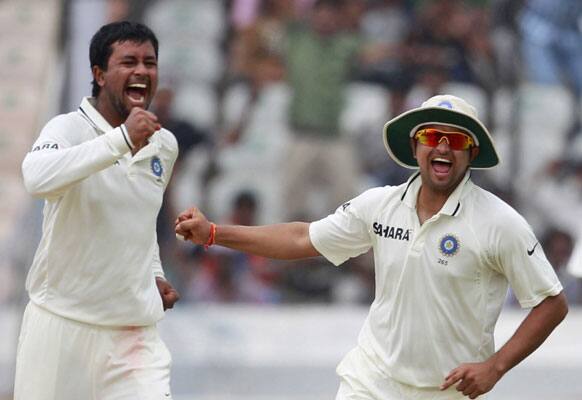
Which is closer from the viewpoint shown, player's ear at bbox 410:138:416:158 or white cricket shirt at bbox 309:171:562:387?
white cricket shirt at bbox 309:171:562:387

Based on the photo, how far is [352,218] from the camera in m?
5.97

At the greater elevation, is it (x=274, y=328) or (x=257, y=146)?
(x=257, y=146)

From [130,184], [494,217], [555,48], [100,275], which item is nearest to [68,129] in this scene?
[130,184]

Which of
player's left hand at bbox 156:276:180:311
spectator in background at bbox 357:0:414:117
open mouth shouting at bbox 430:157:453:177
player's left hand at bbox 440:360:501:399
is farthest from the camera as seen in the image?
spectator in background at bbox 357:0:414:117

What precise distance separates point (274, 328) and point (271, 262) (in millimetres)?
809

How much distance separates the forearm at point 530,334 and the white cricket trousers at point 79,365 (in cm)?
133

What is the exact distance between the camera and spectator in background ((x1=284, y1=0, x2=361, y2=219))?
533 inches

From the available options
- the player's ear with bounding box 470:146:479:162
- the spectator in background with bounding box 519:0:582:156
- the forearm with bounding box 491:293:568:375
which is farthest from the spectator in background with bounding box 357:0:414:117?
the forearm with bounding box 491:293:568:375

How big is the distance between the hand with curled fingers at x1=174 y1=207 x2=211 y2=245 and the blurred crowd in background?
22.9ft

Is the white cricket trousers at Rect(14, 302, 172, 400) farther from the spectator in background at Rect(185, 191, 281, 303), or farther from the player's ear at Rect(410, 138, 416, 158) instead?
the spectator in background at Rect(185, 191, 281, 303)

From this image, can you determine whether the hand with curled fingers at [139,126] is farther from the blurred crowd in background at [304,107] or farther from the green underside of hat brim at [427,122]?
the blurred crowd in background at [304,107]

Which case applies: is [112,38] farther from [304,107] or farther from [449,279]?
[304,107]

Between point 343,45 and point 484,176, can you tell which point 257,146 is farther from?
point 484,176

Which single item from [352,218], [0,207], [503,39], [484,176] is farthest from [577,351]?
[352,218]
